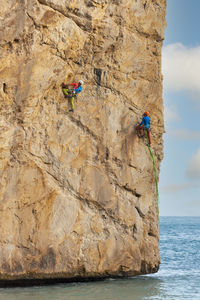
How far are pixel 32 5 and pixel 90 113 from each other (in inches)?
150

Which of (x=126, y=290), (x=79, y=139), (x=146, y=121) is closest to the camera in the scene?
(x=126, y=290)

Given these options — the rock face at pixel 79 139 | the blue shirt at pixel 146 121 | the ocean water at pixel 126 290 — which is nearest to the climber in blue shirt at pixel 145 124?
the blue shirt at pixel 146 121

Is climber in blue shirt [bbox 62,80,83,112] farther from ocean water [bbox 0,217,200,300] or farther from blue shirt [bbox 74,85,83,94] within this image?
ocean water [bbox 0,217,200,300]

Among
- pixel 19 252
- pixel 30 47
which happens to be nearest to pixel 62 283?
pixel 19 252

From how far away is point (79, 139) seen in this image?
58.6 feet

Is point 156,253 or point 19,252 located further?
point 156,253

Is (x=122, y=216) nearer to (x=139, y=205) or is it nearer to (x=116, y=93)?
(x=139, y=205)

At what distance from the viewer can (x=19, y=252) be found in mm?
16500

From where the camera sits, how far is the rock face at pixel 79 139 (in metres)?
16.5

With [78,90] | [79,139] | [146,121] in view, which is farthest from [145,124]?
[78,90]

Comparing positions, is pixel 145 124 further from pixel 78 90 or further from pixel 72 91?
pixel 72 91

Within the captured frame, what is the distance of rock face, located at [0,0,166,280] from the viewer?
1655 centimetres

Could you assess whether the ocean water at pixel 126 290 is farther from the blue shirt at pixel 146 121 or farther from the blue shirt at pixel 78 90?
the blue shirt at pixel 78 90

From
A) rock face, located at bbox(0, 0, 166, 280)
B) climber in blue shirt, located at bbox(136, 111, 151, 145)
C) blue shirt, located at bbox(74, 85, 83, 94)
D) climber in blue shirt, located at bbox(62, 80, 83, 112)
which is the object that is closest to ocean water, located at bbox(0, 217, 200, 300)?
rock face, located at bbox(0, 0, 166, 280)
